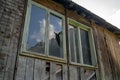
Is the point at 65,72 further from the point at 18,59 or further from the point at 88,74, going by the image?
the point at 18,59

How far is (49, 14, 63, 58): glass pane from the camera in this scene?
4.24m

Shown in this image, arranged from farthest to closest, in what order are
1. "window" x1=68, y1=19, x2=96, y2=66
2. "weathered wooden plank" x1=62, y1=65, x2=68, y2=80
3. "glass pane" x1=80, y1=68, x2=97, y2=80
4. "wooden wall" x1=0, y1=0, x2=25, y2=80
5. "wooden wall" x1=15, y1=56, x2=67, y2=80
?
"window" x1=68, y1=19, x2=96, y2=66 → "glass pane" x1=80, y1=68, x2=97, y2=80 → "weathered wooden plank" x1=62, y1=65, x2=68, y2=80 → "wooden wall" x1=15, y1=56, x2=67, y2=80 → "wooden wall" x1=0, y1=0, x2=25, y2=80

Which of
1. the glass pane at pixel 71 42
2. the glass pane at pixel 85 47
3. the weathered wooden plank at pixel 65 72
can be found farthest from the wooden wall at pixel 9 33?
the glass pane at pixel 85 47

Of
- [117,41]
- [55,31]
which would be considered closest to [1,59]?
[55,31]

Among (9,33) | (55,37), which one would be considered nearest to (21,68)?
(9,33)

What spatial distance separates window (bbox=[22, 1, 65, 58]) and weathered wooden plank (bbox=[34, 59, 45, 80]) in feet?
0.94

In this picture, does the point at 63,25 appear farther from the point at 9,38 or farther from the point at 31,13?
the point at 9,38

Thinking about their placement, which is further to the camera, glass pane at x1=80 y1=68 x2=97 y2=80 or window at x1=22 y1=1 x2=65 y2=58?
glass pane at x1=80 y1=68 x2=97 y2=80

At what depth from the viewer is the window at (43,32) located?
3.81 metres

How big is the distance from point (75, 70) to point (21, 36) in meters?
1.97

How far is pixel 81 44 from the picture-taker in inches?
205

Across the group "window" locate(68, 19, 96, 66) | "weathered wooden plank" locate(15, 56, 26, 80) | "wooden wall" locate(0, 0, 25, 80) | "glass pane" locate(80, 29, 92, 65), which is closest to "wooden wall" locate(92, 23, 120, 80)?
"window" locate(68, 19, 96, 66)

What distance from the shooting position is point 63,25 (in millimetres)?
4840

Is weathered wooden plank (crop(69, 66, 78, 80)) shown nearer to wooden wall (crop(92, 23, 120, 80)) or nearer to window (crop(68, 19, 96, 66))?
window (crop(68, 19, 96, 66))
